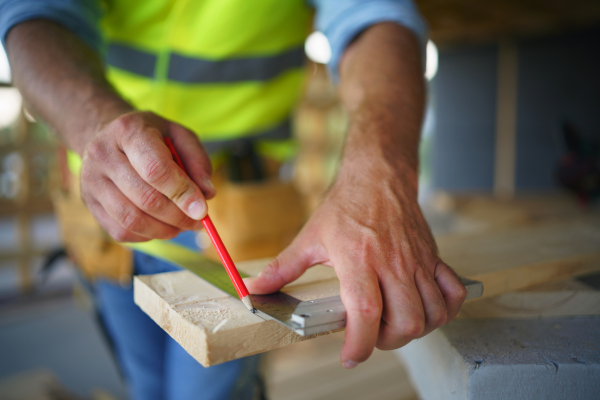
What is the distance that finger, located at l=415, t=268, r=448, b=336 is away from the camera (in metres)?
0.54

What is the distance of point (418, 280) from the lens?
563mm

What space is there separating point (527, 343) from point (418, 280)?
254 mm

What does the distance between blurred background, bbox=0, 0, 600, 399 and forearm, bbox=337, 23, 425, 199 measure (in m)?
1.18

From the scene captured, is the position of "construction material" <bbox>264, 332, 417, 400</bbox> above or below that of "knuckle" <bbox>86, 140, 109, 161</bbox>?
below

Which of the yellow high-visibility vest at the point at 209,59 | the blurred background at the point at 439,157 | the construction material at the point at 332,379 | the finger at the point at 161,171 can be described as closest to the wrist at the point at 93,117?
the finger at the point at 161,171

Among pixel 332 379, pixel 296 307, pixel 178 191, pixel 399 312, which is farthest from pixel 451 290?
pixel 332 379

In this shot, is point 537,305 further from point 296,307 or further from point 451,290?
point 296,307

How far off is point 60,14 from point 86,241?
2.46ft

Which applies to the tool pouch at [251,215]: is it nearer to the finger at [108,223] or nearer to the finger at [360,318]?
the finger at [108,223]

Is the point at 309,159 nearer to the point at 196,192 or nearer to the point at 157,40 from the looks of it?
the point at 157,40

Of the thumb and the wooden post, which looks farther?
the wooden post

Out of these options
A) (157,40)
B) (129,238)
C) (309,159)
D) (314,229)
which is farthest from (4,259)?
(314,229)

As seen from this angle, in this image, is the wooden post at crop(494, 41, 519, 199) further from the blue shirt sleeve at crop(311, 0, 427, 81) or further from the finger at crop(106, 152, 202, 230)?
the finger at crop(106, 152, 202, 230)

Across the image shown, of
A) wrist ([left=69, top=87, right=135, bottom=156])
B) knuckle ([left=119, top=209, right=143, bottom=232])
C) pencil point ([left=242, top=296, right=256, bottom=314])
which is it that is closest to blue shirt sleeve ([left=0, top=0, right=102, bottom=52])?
wrist ([left=69, top=87, right=135, bottom=156])
